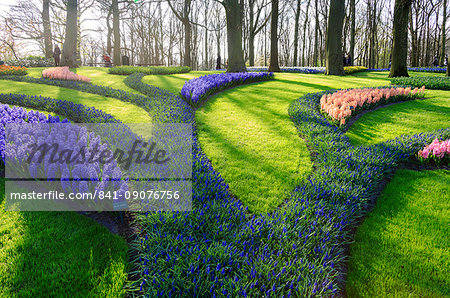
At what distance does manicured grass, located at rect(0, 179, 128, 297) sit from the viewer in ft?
7.09

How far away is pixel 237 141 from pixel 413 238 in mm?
3654

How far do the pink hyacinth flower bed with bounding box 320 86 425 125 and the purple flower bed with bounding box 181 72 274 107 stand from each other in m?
4.06

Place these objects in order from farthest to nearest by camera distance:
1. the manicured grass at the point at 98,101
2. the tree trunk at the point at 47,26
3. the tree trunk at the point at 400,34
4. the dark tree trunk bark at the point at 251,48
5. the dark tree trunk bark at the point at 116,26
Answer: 1. the dark tree trunk bark at the point at 251,48
2. the tree trunk at the point at 47,26
3. the dark tree trunk bark at the point at 116,26
4. the tree trunk at the point at 400,34
5. the manicured grass at the point at 98,101

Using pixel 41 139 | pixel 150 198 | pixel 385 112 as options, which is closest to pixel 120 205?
pixel 150 198

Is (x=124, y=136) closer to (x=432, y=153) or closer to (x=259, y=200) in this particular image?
(x=259, y=200)

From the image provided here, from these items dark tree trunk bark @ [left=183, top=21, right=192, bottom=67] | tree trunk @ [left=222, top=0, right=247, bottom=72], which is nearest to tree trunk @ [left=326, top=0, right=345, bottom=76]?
tree trunk @ [left=222, top=0, right=247, bottom=72]

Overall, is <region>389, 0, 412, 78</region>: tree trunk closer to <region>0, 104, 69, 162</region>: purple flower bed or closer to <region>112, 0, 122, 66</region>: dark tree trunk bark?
<region>0, 104, 69, 162</region>: purple flower bed

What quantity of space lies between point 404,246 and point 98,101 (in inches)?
369

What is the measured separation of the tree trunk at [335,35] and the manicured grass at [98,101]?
543 inches

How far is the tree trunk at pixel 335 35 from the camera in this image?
16.1 m

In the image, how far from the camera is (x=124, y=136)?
496 centimetres

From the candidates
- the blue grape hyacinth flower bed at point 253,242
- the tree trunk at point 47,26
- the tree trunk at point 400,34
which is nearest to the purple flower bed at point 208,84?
the blue grape hyacinth flower bed at point 253,242

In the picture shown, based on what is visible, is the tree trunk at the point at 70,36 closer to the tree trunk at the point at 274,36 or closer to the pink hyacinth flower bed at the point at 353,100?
the tree trunk at the point at 274,36

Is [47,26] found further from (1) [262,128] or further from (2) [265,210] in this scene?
(2) [265,210]
